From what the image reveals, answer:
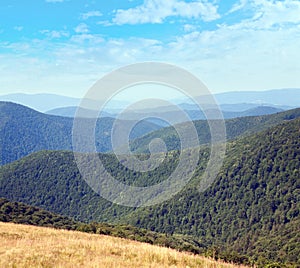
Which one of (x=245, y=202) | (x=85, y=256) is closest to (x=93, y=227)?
(x=85, y=256)

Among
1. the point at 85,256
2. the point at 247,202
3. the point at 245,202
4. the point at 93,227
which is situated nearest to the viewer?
the point at 85,256

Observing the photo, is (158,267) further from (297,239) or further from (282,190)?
(282,190)

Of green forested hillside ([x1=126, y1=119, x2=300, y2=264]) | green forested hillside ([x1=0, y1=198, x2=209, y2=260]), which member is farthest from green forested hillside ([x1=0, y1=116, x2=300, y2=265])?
green forested hillside ([x1=0, y1=198, x2=209, y2=260])

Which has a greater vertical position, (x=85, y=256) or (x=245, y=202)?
(x=85, y=256)

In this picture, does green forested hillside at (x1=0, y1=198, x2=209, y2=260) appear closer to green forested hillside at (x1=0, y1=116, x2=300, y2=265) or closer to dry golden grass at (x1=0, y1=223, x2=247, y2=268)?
dry golden grass at (x1=0, y1=223, x2=247, y2=268)

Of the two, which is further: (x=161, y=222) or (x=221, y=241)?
(x=161, y=222)

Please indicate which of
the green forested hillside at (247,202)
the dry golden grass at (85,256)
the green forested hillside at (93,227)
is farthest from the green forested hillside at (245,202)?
the dry golden grass at (85,256)

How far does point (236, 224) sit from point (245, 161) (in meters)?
33.9

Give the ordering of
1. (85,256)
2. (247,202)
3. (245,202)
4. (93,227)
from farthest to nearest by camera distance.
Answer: (245,202)
(247,202)
(93,227)
(85,256)

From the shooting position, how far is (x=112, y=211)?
195500mm

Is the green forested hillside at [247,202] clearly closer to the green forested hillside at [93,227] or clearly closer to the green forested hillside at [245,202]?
the green forested hillside at [245,202]

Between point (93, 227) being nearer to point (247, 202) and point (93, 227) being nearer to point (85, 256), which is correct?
point (85, 256)

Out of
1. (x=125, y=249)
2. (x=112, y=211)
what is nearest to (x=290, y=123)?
(x=112, y=211)

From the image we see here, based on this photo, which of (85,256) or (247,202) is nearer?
(85,256)
